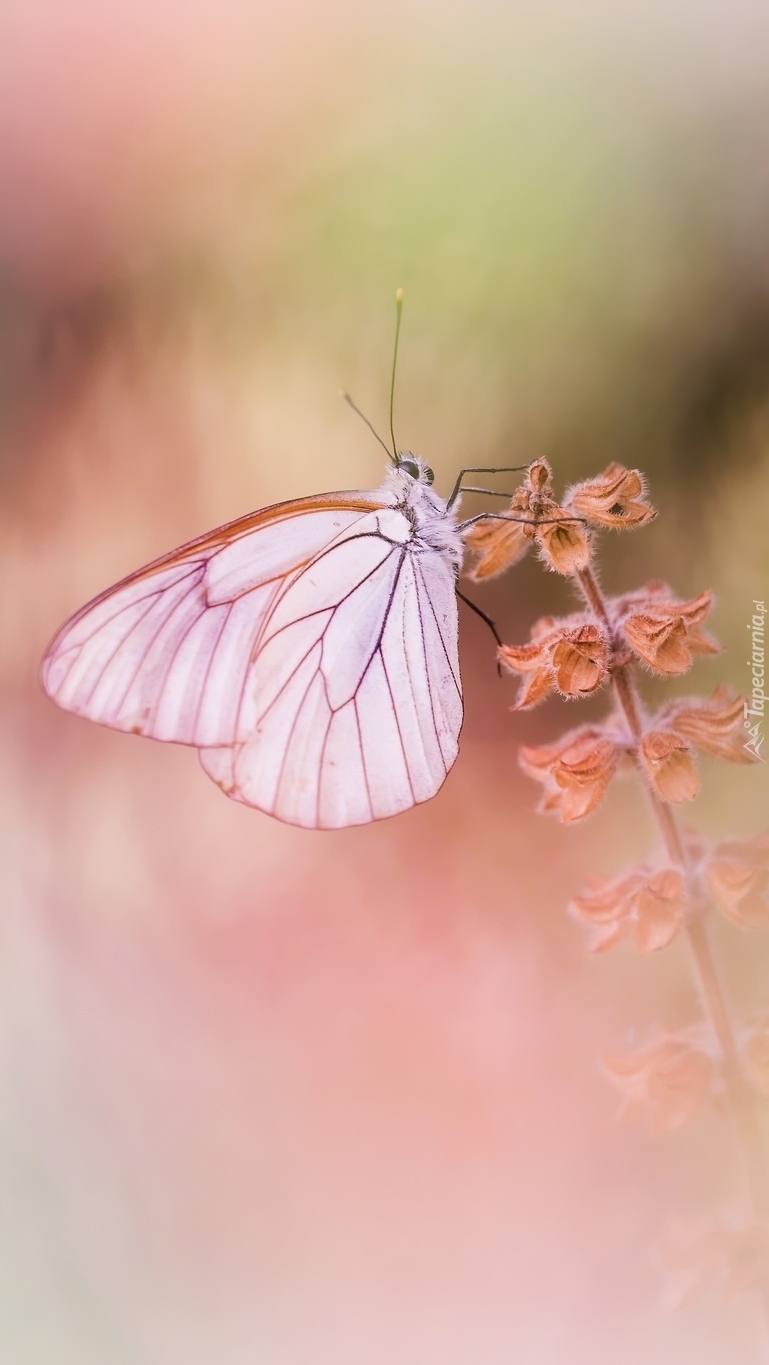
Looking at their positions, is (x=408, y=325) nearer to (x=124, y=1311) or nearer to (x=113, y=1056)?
(x=113, y=1056)

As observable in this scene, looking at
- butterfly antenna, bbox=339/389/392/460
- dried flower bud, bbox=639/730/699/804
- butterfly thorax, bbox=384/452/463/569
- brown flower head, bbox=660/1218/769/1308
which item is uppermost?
butterfly antenna, bbox=339/389/392/460

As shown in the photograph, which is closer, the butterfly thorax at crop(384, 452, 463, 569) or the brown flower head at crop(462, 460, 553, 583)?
the brown flower head at crop(462, 460, 553, 583)

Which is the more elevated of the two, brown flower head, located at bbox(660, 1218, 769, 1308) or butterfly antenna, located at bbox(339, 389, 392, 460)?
butterfly antenna, located at bbox(339, 389, 392, 460)

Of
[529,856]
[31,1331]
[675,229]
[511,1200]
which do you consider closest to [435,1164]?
[511,1200]

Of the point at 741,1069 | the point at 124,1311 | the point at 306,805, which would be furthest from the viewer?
the point at 124,1311

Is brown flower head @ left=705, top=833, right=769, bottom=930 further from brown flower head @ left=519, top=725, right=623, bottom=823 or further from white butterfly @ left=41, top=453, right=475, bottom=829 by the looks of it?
white butterfly @ left=41, top=453, right=475, bottom=829

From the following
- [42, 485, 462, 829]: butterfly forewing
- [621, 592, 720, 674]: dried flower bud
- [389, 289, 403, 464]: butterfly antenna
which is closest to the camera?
[621, 592, 720, 674]: dried flower bud

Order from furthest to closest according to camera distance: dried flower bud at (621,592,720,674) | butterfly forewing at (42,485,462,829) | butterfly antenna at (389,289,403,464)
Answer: butterfly antenna at (389,289,403,464)
butterfly forewing at (42,485,462,829)
dried flower bud at (621,592,720,674)

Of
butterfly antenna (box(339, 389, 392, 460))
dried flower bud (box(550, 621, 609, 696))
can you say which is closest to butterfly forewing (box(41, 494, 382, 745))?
butterfly antenna (box(339, 389, 392, 460))
